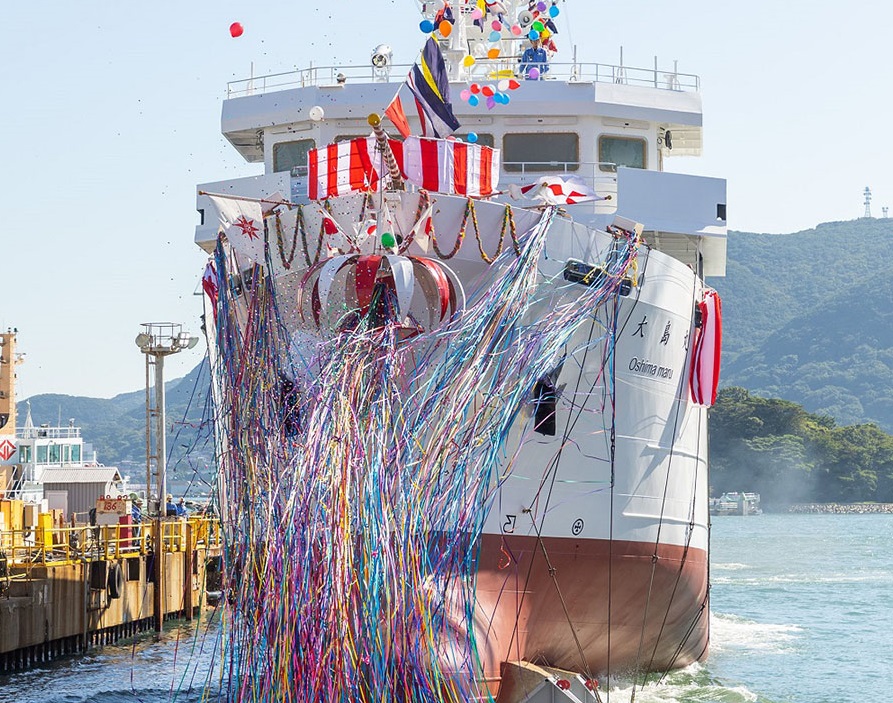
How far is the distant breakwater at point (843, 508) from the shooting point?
370 feet

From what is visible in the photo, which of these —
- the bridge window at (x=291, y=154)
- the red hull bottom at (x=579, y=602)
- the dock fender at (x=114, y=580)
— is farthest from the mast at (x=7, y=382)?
the red hull bottom at (x=579, y=602)

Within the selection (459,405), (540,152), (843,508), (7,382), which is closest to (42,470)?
(7,382)

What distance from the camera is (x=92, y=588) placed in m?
23.8

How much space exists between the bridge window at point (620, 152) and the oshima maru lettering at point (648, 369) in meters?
3.43

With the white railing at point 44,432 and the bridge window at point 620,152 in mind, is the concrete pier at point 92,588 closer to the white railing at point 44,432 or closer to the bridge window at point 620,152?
the bridge window at point 620,152

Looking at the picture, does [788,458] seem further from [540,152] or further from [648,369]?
[648,369]

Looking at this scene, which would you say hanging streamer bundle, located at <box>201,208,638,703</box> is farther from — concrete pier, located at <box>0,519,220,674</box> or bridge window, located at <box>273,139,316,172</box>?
concrete pier, located at <box>0,519,220,674</box>

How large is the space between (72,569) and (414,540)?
1185 cm

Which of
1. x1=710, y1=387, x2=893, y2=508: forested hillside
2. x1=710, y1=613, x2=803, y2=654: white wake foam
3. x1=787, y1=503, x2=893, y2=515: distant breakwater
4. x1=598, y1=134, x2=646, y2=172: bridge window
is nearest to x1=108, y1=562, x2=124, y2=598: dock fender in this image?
x1=710, y1=613, x2=803, y2=654: white wake foam

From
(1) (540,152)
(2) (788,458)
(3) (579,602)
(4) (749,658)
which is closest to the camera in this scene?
(3) (579,602)

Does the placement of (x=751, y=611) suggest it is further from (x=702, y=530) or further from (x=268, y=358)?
(x=268, y=358)

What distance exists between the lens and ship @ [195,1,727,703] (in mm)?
12656

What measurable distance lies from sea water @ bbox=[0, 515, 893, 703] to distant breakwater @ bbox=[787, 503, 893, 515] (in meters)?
72.7

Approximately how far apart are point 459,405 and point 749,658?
11855 mm
